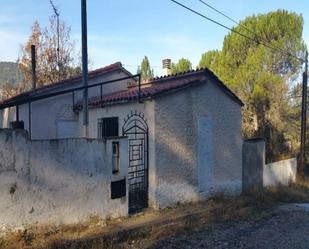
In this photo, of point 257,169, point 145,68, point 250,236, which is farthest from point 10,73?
point 250,236

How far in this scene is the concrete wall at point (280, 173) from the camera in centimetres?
1590

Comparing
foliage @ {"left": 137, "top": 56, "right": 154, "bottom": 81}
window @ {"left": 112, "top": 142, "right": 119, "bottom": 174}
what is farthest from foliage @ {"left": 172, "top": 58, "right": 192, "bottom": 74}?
window @ {"left": 112, "top": 142, "right": 119, "bottom": 174}

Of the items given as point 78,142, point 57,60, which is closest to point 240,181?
point 78,142

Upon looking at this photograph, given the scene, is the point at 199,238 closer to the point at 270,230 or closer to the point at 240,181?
the point at 270,230

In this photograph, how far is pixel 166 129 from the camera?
10.7 metres

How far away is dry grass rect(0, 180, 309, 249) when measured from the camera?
6.85 meters

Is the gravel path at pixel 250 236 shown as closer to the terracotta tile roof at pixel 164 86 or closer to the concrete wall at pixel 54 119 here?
the terracotta tile roof at pixel 164 86

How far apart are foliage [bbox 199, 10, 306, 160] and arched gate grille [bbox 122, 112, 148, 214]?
42.4 feet

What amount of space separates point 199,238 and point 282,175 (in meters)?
10.7

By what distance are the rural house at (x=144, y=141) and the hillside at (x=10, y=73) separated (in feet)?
54.1

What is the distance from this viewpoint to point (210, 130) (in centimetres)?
1218

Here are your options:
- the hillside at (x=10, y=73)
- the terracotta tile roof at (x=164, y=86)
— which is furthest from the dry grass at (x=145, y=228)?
the hillside at (x=10, y=73)

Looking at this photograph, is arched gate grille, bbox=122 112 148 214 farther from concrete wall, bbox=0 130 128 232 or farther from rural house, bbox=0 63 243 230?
concrete wall, bbox=0 130 128 232

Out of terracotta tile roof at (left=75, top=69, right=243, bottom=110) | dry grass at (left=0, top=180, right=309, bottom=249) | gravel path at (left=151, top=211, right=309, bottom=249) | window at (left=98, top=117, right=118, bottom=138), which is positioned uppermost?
terracotta tile roof at (left=75, top=69, right=243, bottom=110)
